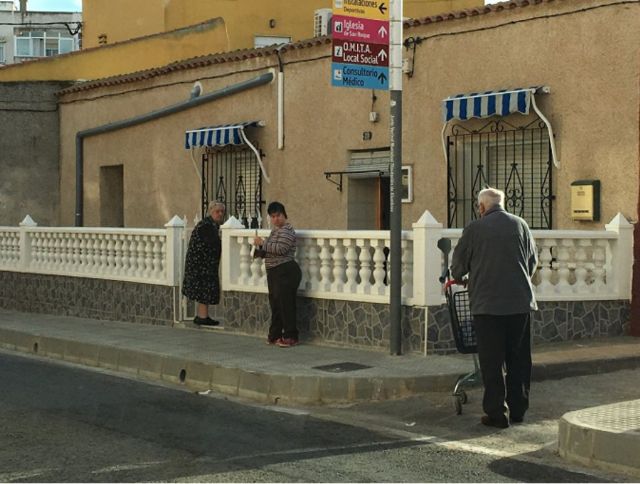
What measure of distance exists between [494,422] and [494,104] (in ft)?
21.1

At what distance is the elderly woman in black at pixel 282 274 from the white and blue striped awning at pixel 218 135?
5.78 meters

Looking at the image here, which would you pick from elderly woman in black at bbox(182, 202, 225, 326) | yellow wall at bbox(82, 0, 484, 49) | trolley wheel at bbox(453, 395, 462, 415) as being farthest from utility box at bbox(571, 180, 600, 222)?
yellow wall at bbox(82, 0, 484, 49)

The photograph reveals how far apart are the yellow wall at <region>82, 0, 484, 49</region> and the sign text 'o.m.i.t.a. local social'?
1451 cm

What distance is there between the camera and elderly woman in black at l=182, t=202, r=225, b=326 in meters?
14.4

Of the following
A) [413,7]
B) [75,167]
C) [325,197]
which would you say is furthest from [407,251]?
[413,7]

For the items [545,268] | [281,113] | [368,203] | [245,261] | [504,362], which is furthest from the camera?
[281,113]

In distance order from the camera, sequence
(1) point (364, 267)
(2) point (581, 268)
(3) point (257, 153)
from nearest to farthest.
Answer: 1. (1) point (364, 267)
2. (2) point (581, 268)
3. (3) point (257, 153)

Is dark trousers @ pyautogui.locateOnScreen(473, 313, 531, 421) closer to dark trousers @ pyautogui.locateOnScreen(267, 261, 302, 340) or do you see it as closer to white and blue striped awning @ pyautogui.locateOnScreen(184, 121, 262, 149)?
dark trousers @ pyautogui.locateOnScreen(267, 261, 302, 340)

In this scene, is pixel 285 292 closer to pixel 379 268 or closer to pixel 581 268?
pixel 379 268

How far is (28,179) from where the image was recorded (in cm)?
2309

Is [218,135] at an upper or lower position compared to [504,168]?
upper

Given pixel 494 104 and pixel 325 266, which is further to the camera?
pixel 494 104

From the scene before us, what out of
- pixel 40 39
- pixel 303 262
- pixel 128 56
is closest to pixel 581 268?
pixel 303 262

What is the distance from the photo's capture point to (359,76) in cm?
1140
